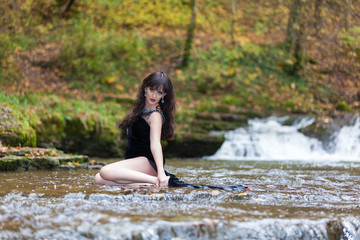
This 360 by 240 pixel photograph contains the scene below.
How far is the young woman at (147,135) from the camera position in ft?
15.1

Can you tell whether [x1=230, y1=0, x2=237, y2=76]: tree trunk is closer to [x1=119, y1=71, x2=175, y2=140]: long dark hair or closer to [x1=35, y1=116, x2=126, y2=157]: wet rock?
[x1=35, y1=116, x2=126, y2=157]: wet rock

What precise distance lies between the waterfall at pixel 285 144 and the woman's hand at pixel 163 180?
7523 mm

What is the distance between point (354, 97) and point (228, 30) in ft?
22.4

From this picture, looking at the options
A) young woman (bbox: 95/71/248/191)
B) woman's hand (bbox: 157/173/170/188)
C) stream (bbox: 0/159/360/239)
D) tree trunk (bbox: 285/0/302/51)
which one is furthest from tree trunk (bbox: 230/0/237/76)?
woman's hand (bbox: 157/173/170/188)

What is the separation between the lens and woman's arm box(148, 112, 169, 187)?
14.9 feet

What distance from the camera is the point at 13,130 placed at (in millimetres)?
7988

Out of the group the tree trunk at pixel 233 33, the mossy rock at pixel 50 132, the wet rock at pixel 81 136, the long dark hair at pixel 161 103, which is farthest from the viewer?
the tree trunk at pixel 233 33

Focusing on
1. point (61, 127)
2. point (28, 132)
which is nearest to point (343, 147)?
point (61, 127)

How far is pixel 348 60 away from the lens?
684 inches

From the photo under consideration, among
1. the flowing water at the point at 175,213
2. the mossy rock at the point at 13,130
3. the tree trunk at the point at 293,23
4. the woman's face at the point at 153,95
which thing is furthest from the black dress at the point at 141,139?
the tree trunk at the point at 293,23

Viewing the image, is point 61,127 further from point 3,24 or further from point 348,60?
point 348,60

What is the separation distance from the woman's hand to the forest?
6.80 meters

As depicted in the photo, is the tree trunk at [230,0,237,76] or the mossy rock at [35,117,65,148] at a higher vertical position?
the tree trunk at [230,0,237,76]

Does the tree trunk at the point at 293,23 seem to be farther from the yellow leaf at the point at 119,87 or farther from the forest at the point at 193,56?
the yellow leaf at the point at 119,87
